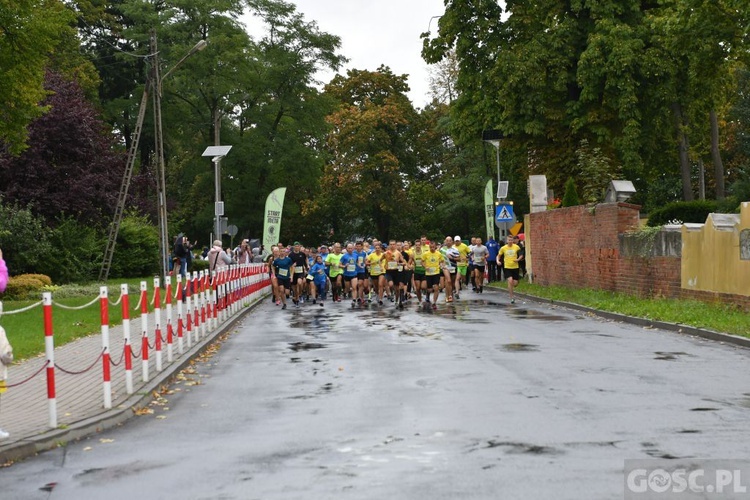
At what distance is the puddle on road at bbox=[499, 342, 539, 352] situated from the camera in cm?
1543

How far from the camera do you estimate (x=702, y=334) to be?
1741 cm

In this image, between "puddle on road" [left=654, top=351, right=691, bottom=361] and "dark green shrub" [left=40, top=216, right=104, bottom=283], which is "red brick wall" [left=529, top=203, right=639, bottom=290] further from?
"dark green shrub" [left=40, top=216, right=104, bottom=283]

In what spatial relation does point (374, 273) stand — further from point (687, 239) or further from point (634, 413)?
point (634, 413)

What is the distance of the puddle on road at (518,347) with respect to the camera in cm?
1543

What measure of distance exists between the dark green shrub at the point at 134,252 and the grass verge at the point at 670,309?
2148 cm

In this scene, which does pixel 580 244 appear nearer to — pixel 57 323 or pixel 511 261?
pixel 511 261

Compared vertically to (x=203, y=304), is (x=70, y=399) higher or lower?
lower

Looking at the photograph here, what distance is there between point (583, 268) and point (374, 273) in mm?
5684

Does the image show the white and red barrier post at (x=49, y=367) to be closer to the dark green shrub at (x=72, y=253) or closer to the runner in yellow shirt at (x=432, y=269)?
the runner in yellow shirt at (x=432, y=269)

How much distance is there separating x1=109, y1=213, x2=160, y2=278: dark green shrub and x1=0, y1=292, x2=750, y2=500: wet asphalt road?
30.1m

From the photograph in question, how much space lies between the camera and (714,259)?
20.8 meters

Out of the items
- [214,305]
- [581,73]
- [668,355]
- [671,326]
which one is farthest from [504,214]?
[668,355]

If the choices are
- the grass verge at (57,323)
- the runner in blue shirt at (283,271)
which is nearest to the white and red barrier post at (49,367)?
the grass verge at (57,323)

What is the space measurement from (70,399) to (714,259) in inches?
527
